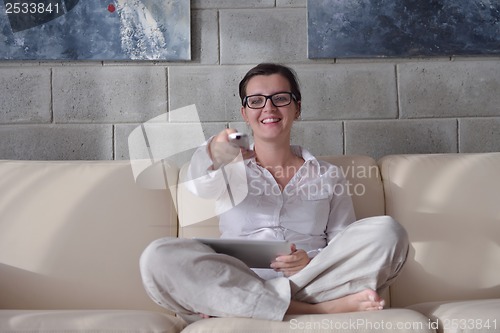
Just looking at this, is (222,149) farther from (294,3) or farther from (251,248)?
(294,3)

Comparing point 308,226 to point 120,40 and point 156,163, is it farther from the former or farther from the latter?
point 120,40

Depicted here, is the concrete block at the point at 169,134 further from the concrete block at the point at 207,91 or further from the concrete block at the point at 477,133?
the concrete block at the point at 477,133

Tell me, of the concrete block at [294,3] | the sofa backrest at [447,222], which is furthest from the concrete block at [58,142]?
the sofa backrest at [447,222]

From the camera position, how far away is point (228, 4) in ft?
8.36

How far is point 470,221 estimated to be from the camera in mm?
2135

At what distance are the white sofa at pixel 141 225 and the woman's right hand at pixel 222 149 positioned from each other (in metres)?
0.33

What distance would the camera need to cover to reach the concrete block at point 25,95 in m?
2.52

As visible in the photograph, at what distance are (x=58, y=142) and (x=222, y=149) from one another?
97 centimetres

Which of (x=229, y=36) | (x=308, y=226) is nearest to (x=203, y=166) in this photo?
(x=308, y=226)

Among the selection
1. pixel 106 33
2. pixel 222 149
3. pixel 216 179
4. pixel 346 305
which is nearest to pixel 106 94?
pixel 106 33

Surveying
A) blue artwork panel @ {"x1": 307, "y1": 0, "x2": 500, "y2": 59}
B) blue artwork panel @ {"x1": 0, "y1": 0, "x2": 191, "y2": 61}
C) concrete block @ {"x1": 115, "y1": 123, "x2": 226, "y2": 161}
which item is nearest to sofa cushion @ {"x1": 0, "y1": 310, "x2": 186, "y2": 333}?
concrete block @ {"x1": 115, "y1": 123, "x2": 226, "y2": 161}

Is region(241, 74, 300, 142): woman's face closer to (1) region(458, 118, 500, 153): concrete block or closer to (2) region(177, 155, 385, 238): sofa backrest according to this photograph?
(2) region(177, 155, 385, 238): sofa backrest

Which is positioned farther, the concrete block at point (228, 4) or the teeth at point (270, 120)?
the concrete block at point (228, 4)

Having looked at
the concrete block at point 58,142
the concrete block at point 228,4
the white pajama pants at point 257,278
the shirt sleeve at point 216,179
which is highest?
the concrete block at point 228,4
